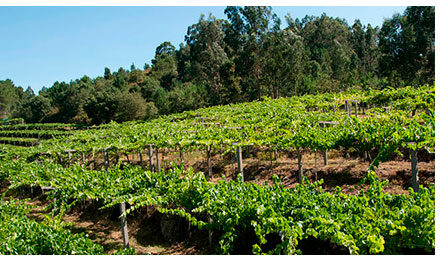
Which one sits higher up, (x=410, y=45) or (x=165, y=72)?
(x=165, y=72)

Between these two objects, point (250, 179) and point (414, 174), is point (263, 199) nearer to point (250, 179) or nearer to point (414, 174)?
point (414, 174)

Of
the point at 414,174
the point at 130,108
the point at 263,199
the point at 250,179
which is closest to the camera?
the point at 263,199

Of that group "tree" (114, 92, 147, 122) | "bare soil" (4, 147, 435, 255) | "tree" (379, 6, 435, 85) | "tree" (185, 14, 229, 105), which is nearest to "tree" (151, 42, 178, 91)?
"tree" (185, 14, 229, 105)

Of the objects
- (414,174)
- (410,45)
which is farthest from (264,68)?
(414,174)

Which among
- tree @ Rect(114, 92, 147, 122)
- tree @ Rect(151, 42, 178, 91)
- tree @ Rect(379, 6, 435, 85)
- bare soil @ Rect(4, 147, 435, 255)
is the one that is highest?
tree @ Rect(151, 42, 178, 91)

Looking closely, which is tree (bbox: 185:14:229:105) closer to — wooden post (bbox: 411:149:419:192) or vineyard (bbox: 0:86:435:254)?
vineyard (bbox: 0:86:435:254)

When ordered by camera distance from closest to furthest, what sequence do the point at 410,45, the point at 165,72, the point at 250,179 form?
the point at 250,179 < the point at 410,45 < the point at 165,72

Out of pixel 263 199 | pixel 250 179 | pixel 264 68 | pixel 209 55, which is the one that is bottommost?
pixel 250 179

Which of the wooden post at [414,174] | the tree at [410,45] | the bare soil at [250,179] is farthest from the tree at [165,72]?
the wooden post at [414,174]

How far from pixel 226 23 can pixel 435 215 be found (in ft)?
166

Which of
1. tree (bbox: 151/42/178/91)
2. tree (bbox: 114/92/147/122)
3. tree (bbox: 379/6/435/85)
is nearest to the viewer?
tree (bbox: 379/6/435/85)

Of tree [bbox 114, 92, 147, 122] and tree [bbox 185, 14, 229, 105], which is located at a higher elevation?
tree [bbox 185, 14, 229, 105]

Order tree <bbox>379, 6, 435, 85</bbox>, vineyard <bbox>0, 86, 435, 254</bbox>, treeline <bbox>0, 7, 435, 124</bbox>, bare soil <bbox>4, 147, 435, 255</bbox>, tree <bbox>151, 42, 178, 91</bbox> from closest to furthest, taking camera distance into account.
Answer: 1. vineyard <bbox>0, 86, 435, 254</bbox>
2. bare soil <bbox>4, 147, 435, 255</bbox>
3. tree <bbox>379, 6, 435, 85</bbox>
4. treeline <bbox>0, 7, 435, 124</bbox>
5. tree <bbox>151, 42, 178, 91</bbox>

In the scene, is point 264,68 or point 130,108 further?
point 130,108
